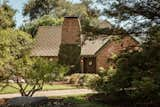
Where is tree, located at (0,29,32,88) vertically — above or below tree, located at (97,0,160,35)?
below

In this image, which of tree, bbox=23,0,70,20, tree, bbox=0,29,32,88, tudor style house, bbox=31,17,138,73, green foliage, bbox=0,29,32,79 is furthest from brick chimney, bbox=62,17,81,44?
tree, bbox=23,0,70,20

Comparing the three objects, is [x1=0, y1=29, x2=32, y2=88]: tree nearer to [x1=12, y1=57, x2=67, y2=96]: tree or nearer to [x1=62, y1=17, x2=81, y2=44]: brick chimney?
[x1=12, y1=57, x2=67, y2=96]: tree

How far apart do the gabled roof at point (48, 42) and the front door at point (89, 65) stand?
4.77 metres

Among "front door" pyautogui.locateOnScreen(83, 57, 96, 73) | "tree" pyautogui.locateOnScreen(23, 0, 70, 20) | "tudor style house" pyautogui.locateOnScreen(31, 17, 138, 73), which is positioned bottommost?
"front door" pyautogui.locateOnScreen(83, 57, 96, 73)

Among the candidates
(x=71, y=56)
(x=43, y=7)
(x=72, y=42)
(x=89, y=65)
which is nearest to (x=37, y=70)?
(x=71, y=56)

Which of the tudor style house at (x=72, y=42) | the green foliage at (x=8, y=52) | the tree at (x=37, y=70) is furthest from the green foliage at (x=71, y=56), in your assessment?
the tree at (x=37, y=70)

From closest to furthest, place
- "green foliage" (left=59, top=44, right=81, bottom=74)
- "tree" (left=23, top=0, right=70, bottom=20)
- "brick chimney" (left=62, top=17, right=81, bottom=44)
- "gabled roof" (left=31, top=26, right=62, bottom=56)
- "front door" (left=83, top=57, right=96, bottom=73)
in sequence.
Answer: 1. "green foliage" (left=59, top=44, right=81, bottom=74)
2. "front door" (left=83, top=57, right=96, bottom=73)
3. "brick chimney" (left=62, top=17, right=81, bottom=44)
4. "gabled roof" (left=31, top=26, right=62, bottom=56)
5. "tree" (left=23, top=0, right=70, bottom=20)

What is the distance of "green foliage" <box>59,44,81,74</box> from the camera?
167 ft

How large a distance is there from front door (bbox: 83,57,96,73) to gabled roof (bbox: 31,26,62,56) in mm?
4768

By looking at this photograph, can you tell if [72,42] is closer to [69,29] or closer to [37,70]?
[69,29]

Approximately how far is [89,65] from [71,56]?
2.68 m

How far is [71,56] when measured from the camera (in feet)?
168

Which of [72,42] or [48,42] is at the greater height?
[72,42]

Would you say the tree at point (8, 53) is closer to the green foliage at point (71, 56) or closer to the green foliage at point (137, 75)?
the green foliage at point (137, 75)
